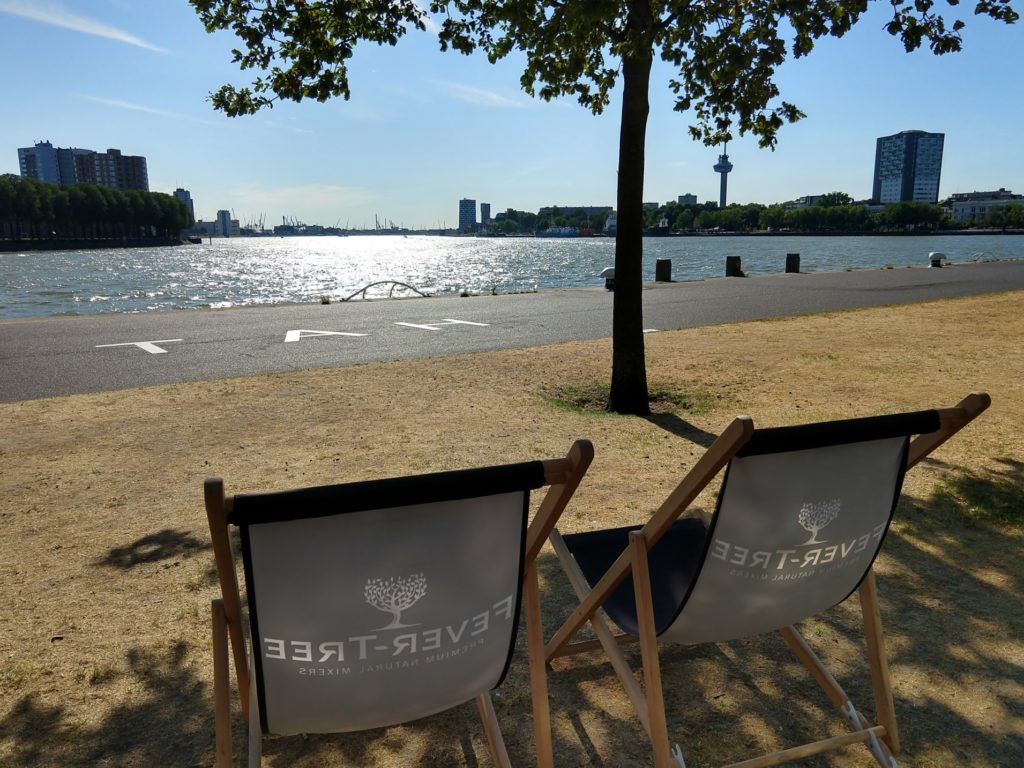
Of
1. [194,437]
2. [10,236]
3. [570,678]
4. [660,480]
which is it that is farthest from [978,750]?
[10,236]

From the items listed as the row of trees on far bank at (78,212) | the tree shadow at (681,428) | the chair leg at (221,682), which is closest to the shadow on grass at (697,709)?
the chair leg at (221,682)

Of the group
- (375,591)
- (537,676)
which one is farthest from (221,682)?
(537,676)

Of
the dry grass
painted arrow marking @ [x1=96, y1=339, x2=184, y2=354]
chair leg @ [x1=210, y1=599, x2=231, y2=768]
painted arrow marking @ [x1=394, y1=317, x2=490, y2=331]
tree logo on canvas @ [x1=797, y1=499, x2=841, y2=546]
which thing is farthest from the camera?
painted arrow marking @ [x1=394, y1=317, x2=490, y2=331]

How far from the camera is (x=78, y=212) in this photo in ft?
418

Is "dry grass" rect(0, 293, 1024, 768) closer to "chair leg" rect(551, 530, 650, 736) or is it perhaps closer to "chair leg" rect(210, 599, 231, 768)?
"chair leg" rect(551, 530, 650, 736)

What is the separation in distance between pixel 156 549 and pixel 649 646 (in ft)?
9.96

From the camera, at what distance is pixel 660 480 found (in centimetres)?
516

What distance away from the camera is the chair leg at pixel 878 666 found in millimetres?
2379

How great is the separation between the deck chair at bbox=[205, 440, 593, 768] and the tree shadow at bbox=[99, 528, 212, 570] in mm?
2257

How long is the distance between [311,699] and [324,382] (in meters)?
6.91

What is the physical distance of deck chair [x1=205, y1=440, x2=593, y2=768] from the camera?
1575mm

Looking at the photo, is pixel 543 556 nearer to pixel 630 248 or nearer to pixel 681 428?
pixel 681 428

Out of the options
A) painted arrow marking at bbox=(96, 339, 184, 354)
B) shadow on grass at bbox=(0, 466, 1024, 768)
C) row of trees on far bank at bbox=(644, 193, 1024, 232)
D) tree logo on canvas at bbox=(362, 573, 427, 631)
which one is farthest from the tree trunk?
row of trees on far bank at bbox=(644, 193, 1024, 232)

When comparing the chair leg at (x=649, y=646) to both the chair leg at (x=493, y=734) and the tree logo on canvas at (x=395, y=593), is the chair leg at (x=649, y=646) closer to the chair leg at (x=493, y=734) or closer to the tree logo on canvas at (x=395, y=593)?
the chair leg at (x=493, y=734)
